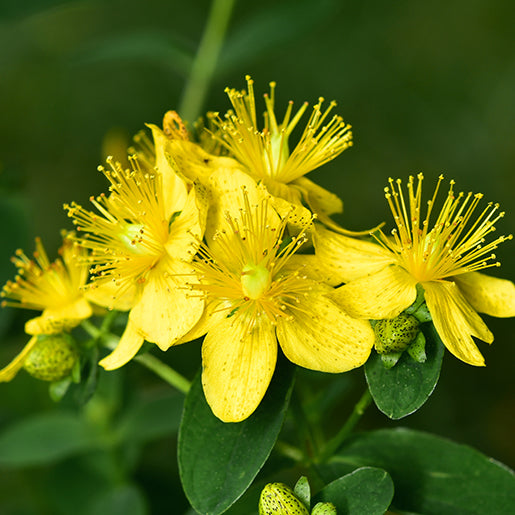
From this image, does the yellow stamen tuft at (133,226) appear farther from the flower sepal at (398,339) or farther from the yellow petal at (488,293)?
the yellow petal at (488,293)

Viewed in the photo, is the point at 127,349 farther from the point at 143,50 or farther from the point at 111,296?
the point at 143,50

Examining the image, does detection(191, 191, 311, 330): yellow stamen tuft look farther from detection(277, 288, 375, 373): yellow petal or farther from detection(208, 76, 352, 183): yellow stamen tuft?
detection(208, 76, 352, 183): yellow stamen tuft

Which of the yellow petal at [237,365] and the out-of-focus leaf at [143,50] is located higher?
the out-of-focus leaf at [143,50]

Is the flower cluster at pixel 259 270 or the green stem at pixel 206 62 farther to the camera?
the green stem at pixel 206 62

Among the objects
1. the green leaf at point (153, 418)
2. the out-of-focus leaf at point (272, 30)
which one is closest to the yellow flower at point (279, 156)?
the green leaf at point (153, 418)

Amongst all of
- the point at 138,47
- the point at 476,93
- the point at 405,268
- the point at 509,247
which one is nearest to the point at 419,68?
the point at 476,93

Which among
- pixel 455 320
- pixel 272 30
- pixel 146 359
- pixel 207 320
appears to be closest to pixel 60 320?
pixel 146 359

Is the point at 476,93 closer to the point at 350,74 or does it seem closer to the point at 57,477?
the point at 350,74
